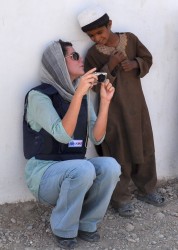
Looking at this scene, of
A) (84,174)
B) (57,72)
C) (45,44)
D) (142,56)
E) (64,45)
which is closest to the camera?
(84,174)

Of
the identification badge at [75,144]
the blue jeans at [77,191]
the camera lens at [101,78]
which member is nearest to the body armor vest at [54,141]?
the identification badge at [75,144]

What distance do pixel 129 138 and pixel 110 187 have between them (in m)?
0.61

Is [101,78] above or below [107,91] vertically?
above

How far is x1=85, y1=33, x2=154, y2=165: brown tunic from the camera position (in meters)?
3.91

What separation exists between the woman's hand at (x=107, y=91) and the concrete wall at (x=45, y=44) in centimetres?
45

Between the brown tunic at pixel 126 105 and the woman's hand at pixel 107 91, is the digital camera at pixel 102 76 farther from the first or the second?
the brown tunic at pixel 126 105

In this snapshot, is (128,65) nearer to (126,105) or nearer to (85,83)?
(126,105)

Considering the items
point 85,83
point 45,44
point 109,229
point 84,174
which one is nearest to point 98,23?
point 45,44

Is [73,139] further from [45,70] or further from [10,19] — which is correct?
[10,19]

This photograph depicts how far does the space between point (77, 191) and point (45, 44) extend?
42.0 inches

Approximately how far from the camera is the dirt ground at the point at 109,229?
3637mm

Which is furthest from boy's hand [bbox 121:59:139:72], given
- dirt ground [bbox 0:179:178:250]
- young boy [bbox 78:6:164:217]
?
dirt ground [bbox 0:179:178:250]

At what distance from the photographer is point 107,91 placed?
11.9 ft

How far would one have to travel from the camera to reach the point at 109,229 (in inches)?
152
